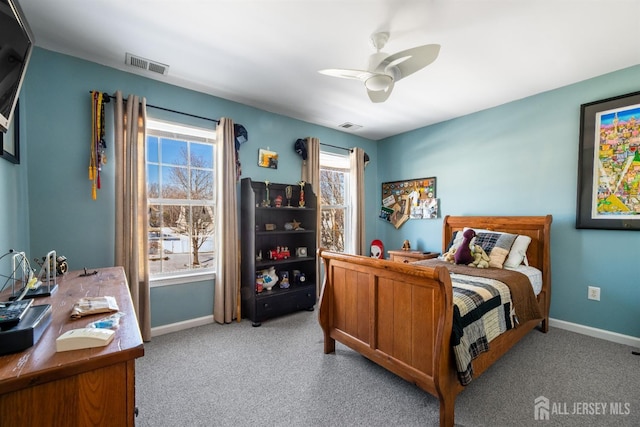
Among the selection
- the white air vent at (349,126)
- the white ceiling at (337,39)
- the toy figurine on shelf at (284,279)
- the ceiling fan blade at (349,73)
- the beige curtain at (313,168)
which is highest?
the white ceiling at (337,39)

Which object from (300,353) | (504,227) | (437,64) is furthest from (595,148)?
(300,353)

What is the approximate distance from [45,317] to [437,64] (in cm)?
314

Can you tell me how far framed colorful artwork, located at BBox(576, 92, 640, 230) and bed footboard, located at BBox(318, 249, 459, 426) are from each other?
2351 millimetres

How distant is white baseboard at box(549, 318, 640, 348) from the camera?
2529 millimetres

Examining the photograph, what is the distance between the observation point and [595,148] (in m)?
2.71

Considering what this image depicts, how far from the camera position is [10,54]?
128 cm

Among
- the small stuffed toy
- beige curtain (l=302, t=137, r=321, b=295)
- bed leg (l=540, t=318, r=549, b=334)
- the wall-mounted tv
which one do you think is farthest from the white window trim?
bed leg (l=540, t=318, r=549, b=334)

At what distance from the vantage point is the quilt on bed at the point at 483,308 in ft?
5.27

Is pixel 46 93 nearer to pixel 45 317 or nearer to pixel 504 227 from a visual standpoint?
pixel 45 317

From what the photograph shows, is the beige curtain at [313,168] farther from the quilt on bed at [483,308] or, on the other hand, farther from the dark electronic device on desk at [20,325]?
the dark electronic device on desk at [20,325]

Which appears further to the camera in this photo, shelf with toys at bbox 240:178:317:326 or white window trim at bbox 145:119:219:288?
shelf with toys at bbox 240:178:317:326

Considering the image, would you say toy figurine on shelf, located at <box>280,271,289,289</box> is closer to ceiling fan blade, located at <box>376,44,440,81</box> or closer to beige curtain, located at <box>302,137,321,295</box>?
beige curtain, located at <box>302,137,321,295</box>

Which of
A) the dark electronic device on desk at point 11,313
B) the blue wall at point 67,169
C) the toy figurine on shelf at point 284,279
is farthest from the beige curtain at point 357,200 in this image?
the dark electronic device on desk at point 11,313

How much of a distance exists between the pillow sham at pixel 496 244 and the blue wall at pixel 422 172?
0.51 meters
